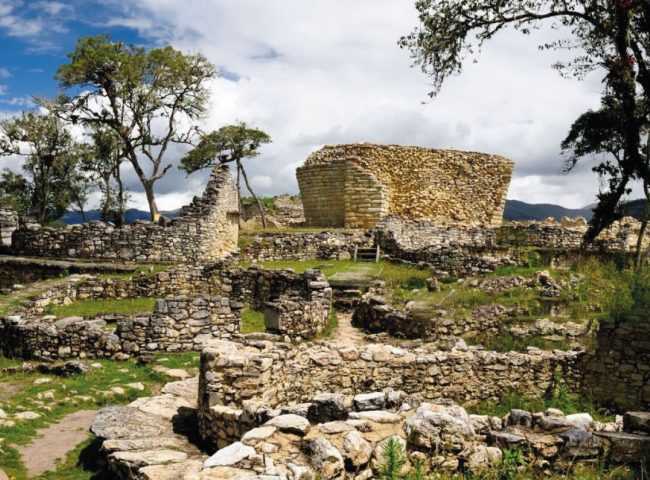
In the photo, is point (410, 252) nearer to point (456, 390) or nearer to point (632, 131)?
point (632, 131)

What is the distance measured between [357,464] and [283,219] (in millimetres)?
44291

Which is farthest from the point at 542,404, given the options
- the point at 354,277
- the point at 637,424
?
the point at 354,277

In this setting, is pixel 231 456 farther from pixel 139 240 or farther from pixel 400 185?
pixel 400 185

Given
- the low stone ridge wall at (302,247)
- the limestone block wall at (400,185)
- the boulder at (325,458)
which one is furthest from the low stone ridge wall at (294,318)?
the limestone block wall at (400,185)

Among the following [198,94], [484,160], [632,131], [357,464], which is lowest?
[357,464]

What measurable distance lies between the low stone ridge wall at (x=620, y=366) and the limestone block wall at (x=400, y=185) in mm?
20078

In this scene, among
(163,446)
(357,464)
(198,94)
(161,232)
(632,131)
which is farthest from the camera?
(198,94)

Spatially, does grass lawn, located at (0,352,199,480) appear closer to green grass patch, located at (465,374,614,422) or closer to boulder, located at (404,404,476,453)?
boulder, located at (404,404,476,453)

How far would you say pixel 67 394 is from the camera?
33.0 feet

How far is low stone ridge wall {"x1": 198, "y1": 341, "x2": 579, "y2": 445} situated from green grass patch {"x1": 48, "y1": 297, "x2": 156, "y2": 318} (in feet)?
26.9

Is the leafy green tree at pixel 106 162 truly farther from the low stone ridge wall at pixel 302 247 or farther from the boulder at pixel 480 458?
the boulder at pixel 480 458

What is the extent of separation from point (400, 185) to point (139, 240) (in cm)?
1531

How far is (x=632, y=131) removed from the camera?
1289 cm

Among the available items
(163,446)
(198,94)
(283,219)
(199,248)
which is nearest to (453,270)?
(199,248)
